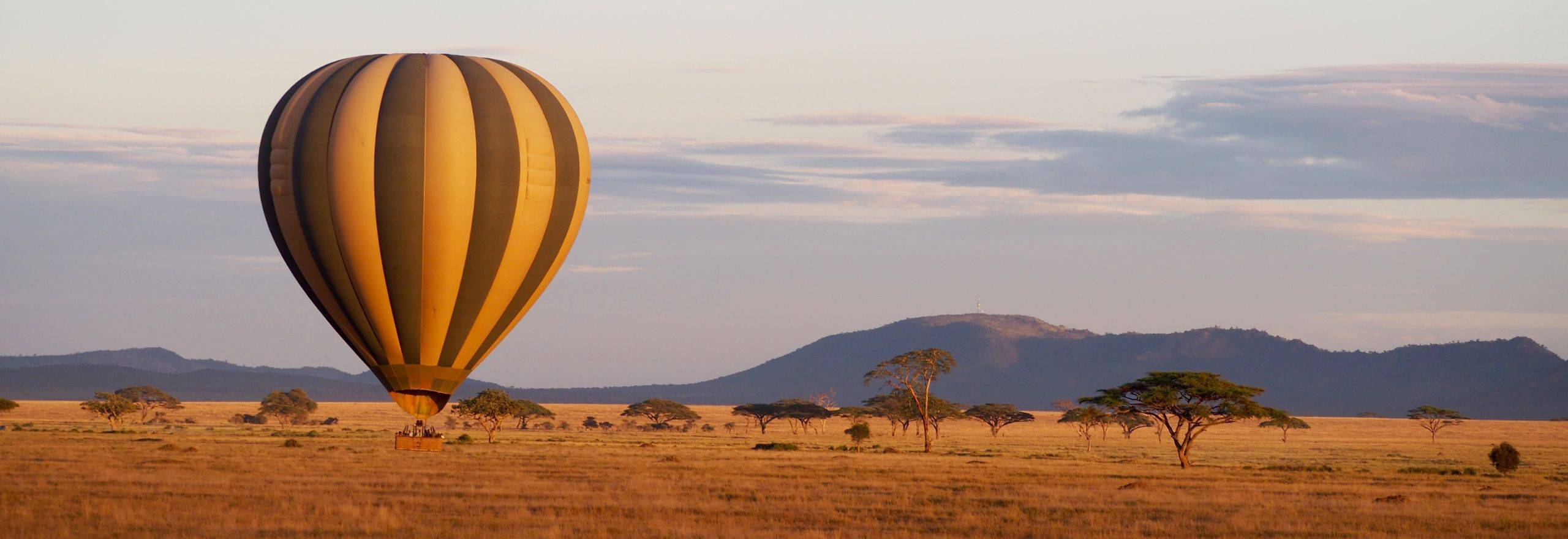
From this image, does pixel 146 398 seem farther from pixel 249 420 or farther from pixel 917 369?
pixel 917 369

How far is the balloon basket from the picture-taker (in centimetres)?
3750

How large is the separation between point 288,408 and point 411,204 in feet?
254

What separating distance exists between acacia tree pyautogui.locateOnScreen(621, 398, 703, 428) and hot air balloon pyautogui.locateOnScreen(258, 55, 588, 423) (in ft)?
263

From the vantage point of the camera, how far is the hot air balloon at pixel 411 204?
1325 inches

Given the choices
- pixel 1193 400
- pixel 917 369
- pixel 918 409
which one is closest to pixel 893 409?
pixel 918 409

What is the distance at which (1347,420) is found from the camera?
171m

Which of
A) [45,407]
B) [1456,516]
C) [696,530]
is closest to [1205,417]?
[1456,516]

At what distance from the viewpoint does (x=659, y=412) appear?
116 m

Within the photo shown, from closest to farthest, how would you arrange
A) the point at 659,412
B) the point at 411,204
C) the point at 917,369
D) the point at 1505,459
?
1. the point at 411,204
2. the point at 1505,459
3. the point at 917,369
4. the point at 659,412

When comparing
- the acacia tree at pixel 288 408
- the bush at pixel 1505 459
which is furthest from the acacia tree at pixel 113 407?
the bush at pixel 1505 459

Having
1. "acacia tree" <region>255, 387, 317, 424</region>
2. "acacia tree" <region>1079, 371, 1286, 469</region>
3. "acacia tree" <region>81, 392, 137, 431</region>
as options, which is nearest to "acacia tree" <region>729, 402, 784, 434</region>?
"acacia tree" <region>255, 387, 317, 424</region>

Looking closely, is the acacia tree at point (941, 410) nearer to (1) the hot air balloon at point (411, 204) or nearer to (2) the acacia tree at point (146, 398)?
(2) the acacia tree at point (146, 398)

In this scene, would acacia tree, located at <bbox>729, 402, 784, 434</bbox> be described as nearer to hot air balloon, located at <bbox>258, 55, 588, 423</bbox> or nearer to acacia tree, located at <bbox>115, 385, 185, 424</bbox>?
acacia tree, located at <bbox>115, 385, 185, 424</bbox>

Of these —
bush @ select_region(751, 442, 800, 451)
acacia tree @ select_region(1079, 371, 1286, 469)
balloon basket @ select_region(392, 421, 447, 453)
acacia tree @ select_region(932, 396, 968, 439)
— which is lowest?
balloon basket @ select_region(392, 421, 447, 453)
